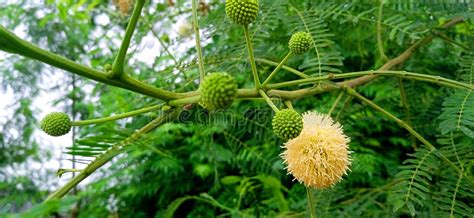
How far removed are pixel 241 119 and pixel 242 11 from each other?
2.20 ft

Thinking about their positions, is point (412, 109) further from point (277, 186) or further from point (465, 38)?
point (277, 186)

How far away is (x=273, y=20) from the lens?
1048 mm

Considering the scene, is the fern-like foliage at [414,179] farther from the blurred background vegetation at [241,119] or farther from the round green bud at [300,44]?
the round green bud at [300,44]

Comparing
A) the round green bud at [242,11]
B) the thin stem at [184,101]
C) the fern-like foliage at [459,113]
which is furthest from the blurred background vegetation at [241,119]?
the round green bud at [242,11]

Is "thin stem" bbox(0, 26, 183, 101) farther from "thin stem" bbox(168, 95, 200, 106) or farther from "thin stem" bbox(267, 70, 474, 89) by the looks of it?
"thin stem" bbox(267, 70, 474, 89)

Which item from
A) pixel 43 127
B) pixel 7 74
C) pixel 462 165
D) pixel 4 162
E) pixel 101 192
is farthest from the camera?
pixel 4 162

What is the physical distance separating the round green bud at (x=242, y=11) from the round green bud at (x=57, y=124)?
9.5 inches

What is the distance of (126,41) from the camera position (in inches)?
19.3

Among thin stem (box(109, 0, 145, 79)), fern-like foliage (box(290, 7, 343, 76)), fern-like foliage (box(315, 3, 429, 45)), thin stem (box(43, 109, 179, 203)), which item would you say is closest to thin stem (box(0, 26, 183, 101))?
thin stem (box(109, 0, 145, 79))

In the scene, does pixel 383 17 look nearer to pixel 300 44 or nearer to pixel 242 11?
pixel 300 44

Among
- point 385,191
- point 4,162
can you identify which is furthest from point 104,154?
point 4,162

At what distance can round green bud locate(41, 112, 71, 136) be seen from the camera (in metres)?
0.62

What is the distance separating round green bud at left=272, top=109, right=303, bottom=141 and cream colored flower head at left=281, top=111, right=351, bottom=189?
8cm

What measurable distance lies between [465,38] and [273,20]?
0.50m
